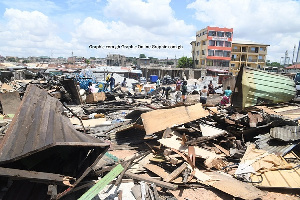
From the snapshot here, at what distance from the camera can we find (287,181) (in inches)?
197

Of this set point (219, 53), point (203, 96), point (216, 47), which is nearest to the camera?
point (203, 96)

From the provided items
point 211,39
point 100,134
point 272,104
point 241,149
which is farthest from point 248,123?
point 211,39

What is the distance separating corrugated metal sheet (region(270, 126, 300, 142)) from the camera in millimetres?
6250

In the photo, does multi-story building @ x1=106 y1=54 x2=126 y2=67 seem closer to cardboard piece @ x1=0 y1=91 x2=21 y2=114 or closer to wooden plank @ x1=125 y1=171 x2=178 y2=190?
cardboard piece @ x1=0 y1=91 x2=21 y2=114

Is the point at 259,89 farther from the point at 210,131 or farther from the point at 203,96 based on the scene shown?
the point at 203,96

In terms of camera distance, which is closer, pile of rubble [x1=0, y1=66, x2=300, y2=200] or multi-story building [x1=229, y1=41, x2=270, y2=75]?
pile of rubble [x1=0, y1=66, x2=300, y2=200]

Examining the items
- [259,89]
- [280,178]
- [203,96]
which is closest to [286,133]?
[280,178]

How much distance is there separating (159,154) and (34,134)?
3.82 metres

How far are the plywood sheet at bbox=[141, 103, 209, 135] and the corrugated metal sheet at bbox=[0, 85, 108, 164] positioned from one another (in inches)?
130

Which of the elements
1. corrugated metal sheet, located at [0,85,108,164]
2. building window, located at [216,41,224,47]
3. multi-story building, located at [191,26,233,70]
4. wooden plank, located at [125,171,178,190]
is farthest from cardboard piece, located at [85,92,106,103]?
building window, located at [216,41,224,47]

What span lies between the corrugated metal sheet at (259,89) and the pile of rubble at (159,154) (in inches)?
2.3

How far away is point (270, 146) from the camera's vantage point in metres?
6.48

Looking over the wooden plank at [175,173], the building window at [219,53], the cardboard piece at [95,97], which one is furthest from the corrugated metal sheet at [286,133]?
the building window at [219,53]

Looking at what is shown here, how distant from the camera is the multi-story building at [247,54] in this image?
50344 mm
